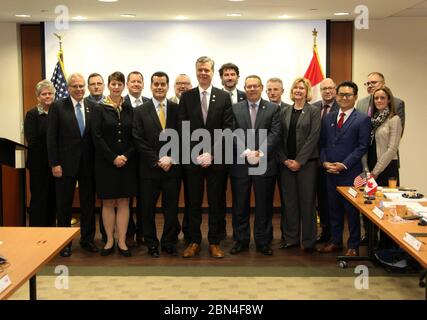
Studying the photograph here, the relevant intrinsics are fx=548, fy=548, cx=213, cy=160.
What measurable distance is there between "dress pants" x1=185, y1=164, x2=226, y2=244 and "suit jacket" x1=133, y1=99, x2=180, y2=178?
0.19 meters

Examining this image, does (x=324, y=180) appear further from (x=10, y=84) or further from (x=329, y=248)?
(x=10, y=84)

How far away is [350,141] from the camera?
4.94m

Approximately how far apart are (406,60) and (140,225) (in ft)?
16.3

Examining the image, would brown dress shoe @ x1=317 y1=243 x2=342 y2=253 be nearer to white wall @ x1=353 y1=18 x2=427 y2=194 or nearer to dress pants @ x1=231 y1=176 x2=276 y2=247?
dress pants @ x1=231 y1=176 x2=276 y2=247

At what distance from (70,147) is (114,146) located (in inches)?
16.9

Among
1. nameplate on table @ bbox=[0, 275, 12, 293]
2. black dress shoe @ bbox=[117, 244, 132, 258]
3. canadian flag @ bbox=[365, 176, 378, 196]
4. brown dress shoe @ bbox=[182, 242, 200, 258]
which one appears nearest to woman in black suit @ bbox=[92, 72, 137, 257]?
black dress shoe @ bbox=[117, 244, 132, 258]

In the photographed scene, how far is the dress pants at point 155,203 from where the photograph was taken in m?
5.06

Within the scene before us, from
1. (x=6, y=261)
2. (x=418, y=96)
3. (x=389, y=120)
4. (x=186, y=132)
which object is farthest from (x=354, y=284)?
(x=418, y=96)

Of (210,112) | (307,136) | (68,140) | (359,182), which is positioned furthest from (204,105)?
(359,182)

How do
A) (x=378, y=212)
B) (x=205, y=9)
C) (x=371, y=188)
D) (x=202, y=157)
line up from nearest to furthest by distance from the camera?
(x=378, y=212), (x=371, y=188), (x=202, y=157), (x=205, y=9)

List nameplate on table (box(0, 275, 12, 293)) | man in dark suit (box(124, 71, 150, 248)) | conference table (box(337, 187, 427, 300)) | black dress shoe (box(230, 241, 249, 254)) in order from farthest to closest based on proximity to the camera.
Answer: man in dark suit (box(124, 71, 150, 248)), black dress shoe (box(230, 241, 249, 254)), conference table (box(337, 187, 427, 300)), nameplate on table (box(0, 275, 12, 293))

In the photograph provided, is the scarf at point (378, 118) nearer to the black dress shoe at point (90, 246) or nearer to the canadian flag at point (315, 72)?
the canadian flag at point (315, 72)

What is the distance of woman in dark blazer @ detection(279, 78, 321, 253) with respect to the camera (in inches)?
201

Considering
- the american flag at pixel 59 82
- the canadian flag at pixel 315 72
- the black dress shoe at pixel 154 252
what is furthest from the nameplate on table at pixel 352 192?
the american flag at pixel 59 82
